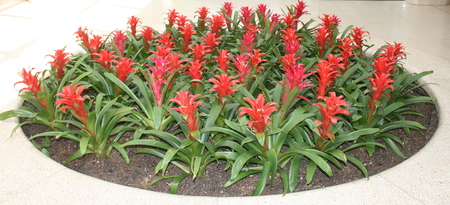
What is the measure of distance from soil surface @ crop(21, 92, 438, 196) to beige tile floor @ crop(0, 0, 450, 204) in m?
0.22

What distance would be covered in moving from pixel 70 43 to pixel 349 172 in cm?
341

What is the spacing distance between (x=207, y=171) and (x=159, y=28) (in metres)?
2.83

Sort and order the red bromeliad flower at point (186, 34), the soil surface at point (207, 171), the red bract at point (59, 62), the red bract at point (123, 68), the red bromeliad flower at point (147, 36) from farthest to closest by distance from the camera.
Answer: the red bromeliad flower at point (147, 36) → the red bromeliad flower at point (186, 34) → the red bract at point (59, 62) → the red bract at point (123, 68) → the soil surface at point (207, 171)

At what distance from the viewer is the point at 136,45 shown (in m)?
3.42

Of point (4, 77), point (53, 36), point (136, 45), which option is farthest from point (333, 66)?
point (53, 36)

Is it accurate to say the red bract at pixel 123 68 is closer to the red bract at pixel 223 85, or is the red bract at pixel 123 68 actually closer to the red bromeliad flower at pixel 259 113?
the red bract at pixel 223 85

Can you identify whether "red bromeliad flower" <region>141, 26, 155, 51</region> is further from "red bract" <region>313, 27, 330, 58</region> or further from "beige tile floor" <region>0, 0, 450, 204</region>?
"red bract" <region>313, 27, 330, 58</region>

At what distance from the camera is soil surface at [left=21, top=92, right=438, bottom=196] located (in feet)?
7.06

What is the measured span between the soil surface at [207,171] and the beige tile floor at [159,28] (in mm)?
217

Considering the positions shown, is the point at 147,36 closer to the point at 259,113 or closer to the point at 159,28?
the point at 159,28

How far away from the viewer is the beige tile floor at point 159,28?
6.11 feet

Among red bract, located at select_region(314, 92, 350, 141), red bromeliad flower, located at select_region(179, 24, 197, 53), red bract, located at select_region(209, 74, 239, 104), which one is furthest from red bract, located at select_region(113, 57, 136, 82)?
red bract, located at select_region(314, 92, 350, 141)

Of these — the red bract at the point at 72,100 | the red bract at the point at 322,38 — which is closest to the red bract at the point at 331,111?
the red bract at the point at 72,100

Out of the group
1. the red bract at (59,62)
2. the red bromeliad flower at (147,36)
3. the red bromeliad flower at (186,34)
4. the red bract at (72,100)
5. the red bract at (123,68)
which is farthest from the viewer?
the red bromeliad flower at (147,36)
